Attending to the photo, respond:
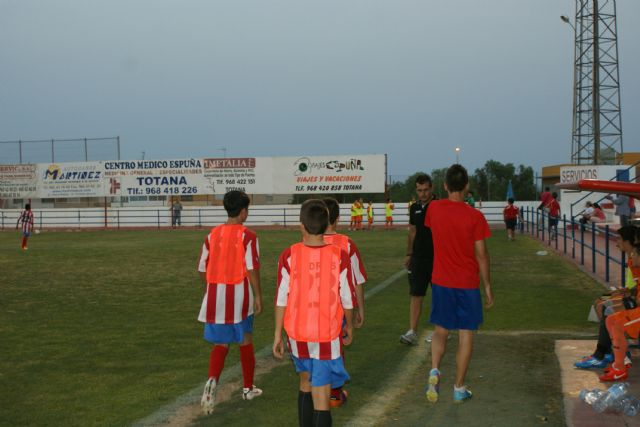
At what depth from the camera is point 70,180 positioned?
42250 mm

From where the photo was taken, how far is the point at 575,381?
18.4 ft

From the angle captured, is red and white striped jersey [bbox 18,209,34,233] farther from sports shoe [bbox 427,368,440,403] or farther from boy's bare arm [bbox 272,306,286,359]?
boy's bare arm [bbox 272,306,286,359]

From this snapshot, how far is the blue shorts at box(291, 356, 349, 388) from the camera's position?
3883 mm

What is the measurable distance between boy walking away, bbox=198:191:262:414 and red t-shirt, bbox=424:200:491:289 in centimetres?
140

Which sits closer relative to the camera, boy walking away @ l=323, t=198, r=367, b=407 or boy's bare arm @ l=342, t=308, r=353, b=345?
boy's bare arm @ l=342, t=308, r=353, b=345

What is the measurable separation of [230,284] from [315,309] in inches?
54.0

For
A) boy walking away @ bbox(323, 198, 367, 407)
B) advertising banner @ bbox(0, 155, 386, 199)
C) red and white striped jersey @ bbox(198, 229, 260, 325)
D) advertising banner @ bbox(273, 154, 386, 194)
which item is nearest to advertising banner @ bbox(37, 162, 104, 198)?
advertising banner @ bbox(0, 155, 386, 199)

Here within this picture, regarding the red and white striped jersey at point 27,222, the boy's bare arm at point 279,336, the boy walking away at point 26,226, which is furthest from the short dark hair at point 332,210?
the red and white striped jersey at point 27,222

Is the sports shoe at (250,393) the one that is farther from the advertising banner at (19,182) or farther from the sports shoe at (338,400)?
the advertising banner at (19,182)

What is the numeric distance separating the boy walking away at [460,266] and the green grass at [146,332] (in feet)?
2.50

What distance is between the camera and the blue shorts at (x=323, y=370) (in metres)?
3.88

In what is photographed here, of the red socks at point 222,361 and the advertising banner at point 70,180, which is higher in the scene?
the advertising banner at point 70,180

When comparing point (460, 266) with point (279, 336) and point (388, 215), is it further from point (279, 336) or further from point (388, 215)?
point (388, 215)

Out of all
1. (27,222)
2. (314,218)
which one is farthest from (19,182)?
(314,218)
